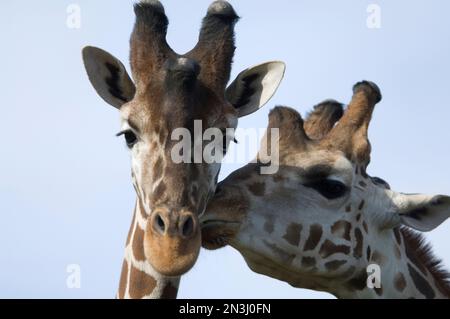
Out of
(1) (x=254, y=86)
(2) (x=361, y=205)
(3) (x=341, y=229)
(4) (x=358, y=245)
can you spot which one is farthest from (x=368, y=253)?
(1) (x=254, y=86)

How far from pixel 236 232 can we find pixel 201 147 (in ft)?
5.77

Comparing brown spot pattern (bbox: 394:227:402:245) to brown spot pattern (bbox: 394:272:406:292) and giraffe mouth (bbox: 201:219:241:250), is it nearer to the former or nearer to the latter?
brown spot pattern (bbox: 394:272:406:292)

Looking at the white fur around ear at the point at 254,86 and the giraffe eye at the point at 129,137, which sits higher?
the white fur around ear at the point at 254,86

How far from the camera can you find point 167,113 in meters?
9.22

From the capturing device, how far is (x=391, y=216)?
1156 centimetres

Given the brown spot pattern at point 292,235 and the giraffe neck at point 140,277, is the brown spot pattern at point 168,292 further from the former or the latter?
the brown spot pattern at point 292,235

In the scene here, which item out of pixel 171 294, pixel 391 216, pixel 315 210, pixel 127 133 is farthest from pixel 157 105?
pixel 391 216

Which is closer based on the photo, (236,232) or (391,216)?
(236,232)

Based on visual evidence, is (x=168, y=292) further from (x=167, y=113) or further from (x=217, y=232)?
(x=167, y=113)

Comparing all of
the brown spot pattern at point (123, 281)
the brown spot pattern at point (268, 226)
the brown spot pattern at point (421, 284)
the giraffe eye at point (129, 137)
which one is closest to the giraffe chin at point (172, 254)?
the brown spot pattern at point (123, 281)

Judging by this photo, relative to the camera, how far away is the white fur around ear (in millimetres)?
10234

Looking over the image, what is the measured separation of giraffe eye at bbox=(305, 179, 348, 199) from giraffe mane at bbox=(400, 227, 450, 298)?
1254mm

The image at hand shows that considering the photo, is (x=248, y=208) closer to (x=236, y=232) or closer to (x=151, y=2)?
(x=236, y=232)

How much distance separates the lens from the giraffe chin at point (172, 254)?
852cm
